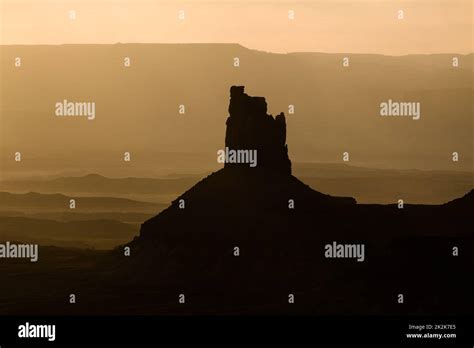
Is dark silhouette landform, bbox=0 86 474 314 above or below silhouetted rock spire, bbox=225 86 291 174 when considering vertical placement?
below

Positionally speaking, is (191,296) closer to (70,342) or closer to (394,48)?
(70,342)

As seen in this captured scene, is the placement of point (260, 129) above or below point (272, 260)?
above

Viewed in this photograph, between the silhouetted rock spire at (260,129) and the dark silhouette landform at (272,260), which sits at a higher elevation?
the silhouetted rock spire at (260,129)

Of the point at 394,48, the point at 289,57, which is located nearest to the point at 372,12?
the point at 394,48

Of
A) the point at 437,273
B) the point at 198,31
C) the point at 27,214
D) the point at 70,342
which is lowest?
the point at 70,342
